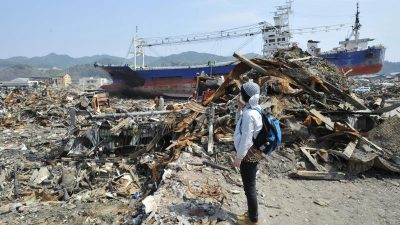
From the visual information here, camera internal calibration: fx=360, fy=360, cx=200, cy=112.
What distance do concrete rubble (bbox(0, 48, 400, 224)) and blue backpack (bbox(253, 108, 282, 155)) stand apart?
4.17 feet

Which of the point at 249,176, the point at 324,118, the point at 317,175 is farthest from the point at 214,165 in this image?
the point at 324,118

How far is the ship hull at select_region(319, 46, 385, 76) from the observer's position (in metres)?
31.1

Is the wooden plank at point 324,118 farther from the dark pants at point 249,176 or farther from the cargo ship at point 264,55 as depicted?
the cargo ship at point 264,55

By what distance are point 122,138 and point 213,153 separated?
14.0ft

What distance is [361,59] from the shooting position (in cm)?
3128

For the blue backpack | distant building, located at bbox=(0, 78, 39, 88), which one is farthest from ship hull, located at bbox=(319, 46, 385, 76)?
distant building, located at bbox=(0, 78, 39, 88)

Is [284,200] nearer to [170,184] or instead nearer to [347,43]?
[170,184]

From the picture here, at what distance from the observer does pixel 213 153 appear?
24.4 ft

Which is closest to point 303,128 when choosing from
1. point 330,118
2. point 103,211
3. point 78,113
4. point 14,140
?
point 330,118

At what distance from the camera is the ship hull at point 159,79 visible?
3253cm

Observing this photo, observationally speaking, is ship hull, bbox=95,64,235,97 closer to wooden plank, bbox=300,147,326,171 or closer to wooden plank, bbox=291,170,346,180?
wooden plank, bbox=300,147,326,171

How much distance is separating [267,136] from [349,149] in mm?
3665

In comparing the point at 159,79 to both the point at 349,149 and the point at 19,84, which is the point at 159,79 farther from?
the point at 19,84

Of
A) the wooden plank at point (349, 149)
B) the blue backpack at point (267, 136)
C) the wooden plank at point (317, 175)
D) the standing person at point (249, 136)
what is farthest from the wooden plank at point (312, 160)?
the blue backpack at point (267, 136)
